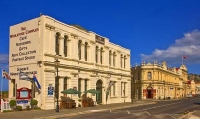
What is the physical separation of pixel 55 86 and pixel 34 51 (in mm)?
4903

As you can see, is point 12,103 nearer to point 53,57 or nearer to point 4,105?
point 4,105

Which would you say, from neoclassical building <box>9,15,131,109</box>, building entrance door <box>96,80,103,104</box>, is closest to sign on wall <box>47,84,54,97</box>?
neoclassical building <box>9,15,131,109</box>

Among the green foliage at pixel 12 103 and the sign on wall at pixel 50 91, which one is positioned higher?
the sign on wall at pixel 50 91

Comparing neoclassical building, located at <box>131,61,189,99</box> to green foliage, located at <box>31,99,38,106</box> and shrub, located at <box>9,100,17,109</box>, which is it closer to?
green foliage, located at <box>31,99,38,106</box>

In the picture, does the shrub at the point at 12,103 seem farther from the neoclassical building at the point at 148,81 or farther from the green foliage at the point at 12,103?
the neoclassical building at the point at 148,81

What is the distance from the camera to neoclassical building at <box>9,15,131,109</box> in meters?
31.5

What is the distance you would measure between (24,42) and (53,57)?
4.16m

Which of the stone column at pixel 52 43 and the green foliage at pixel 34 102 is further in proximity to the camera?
the stone column at pixel 52 43

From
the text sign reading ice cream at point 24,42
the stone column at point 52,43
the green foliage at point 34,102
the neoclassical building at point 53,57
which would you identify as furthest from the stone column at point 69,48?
the green foliage at point 34,102

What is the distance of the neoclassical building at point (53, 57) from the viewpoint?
31.5 meters

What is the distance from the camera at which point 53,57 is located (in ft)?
108

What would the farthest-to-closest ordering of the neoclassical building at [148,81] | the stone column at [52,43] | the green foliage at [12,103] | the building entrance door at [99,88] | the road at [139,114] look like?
the neoclassical building at [148,81] → the building entrance door at [99,88] → the stone column at [52,43] → the green foliage at [12,103] → the road at [139,114]

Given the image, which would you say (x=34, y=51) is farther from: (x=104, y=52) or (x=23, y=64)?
(x=104, y=52)

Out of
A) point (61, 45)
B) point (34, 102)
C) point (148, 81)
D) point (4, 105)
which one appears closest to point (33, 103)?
point (34, 102)
